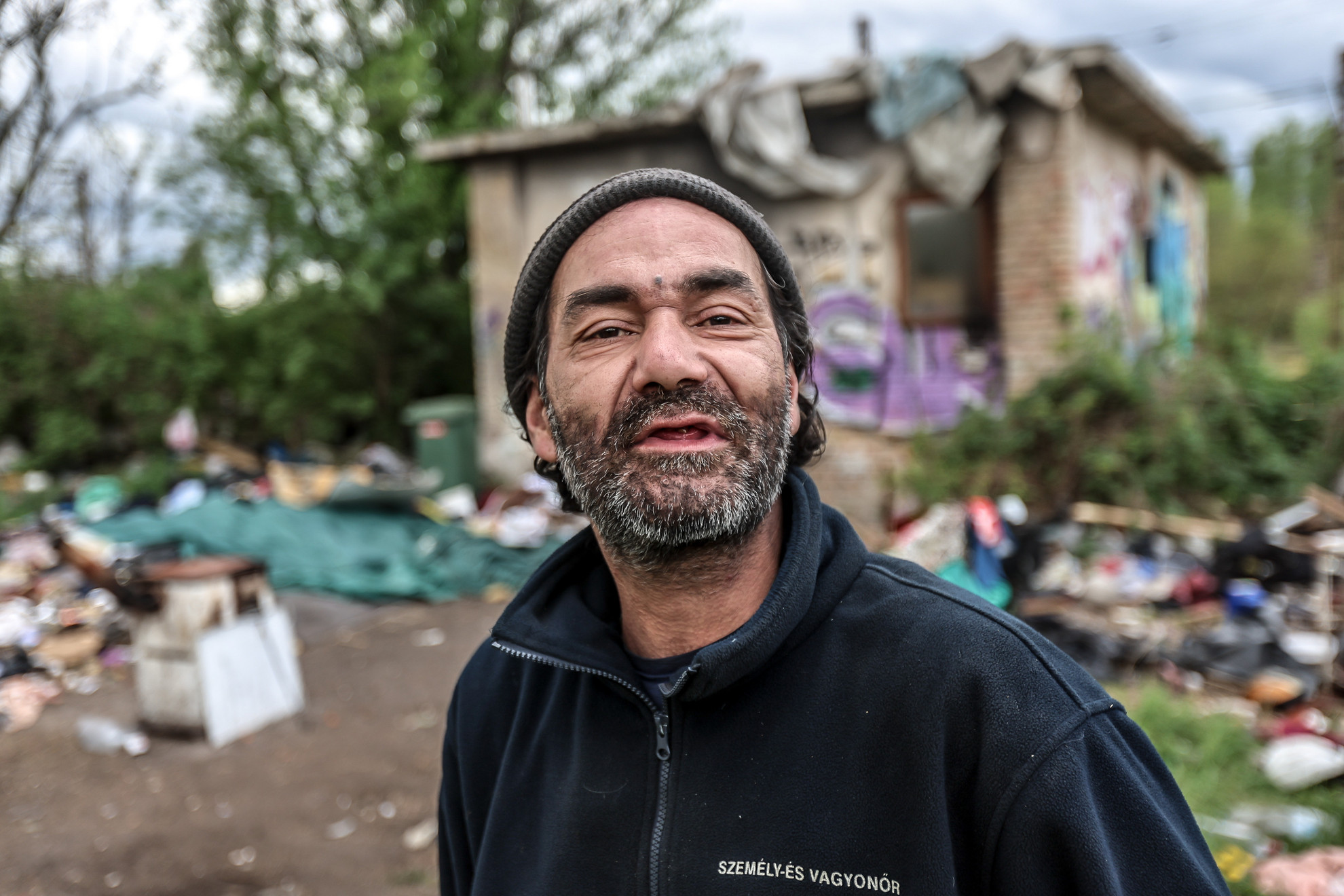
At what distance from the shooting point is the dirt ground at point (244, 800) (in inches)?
143

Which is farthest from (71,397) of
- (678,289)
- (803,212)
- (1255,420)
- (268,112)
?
(1255,420)

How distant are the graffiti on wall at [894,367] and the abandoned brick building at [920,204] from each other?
0.01 meters

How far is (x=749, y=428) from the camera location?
1507 mm

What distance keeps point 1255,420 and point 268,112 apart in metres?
12.4

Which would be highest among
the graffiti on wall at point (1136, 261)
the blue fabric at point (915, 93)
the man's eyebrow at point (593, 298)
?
the blue fabric at point (915, 93)

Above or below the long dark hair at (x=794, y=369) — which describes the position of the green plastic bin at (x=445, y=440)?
below

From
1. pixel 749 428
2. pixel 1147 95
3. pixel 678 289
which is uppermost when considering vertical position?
pixel 1147 95

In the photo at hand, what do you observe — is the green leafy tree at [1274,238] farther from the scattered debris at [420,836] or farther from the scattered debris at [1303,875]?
the scattered debris at [420,836]

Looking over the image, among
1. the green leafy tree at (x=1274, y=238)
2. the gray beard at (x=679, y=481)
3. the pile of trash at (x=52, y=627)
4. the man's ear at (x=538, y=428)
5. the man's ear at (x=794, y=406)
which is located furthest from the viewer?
the green leafy tree at (x=1274, y=238)

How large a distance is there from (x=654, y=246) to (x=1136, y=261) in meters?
10.4

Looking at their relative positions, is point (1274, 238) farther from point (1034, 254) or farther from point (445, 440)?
point (445, 440)

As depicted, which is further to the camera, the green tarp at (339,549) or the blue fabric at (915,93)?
the blue fabric at (915,93)

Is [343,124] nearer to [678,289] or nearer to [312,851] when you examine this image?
[312,851]

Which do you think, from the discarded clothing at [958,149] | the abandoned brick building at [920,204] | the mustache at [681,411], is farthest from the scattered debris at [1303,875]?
the discarded clothing at [958,149]
